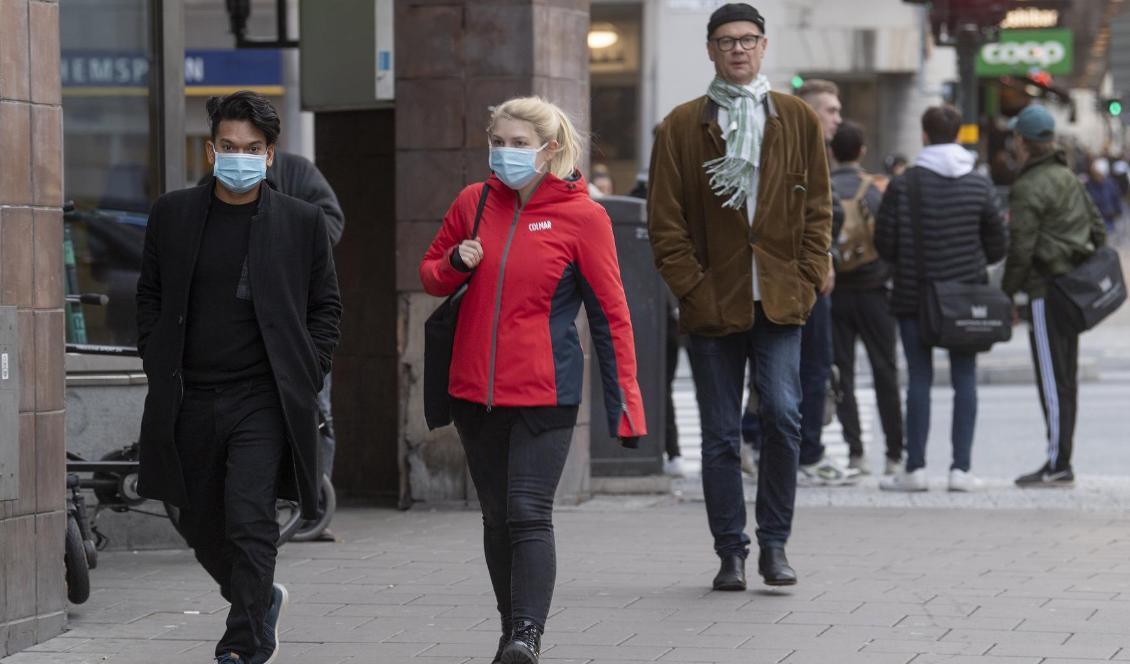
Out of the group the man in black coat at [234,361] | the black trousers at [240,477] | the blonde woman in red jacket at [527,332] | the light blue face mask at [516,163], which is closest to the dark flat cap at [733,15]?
the blonde woman in red jacket at [527,332]

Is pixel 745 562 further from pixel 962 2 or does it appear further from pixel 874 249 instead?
pixel 962 2

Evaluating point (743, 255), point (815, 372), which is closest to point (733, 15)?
point (743, 255)

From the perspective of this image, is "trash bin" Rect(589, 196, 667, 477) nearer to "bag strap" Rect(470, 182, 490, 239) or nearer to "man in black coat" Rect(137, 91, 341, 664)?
"bag strap" Rect(470, 182, 490, 239)

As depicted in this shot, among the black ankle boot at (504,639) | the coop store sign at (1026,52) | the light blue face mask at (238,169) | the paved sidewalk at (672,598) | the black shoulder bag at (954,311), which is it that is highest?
the coop store sign at (1026,52)

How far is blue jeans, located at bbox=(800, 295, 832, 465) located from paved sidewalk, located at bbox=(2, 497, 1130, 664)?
1201 mm

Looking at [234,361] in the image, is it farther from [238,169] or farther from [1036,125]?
[1036,125]

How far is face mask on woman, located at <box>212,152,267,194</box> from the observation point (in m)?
5.34

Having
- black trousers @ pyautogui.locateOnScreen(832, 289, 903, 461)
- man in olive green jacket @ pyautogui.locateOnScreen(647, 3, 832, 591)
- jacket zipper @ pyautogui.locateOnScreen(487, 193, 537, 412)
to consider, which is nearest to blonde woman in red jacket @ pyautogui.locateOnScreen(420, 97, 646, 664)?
jacket zipper @ pyautogui.locateOnScreen(487, 193, 537, 412)

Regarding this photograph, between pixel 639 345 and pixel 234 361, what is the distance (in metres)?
4.45

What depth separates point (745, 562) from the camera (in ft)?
24.2

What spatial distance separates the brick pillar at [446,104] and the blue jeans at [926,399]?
1851mm

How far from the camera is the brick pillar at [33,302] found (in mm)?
5934

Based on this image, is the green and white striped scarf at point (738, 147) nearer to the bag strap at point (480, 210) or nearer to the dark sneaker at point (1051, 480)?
the bag strap at point (480, 210)

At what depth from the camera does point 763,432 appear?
6.96 meters
